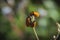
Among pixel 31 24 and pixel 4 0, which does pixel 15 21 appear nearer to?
pixel 4 0

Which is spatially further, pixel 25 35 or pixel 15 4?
pixel 15 4

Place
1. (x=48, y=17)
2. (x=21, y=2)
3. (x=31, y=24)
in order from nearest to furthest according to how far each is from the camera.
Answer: (x=31, y=24), (x=48, y=17), (x=21, y=2)

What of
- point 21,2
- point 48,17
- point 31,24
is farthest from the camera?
point 21,2

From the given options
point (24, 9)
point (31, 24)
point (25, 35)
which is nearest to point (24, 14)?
point (24, 9)

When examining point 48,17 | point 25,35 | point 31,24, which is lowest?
point 25,35

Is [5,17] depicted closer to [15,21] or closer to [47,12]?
[15,21]

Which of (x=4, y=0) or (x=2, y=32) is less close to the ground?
(x=4, y=0)
